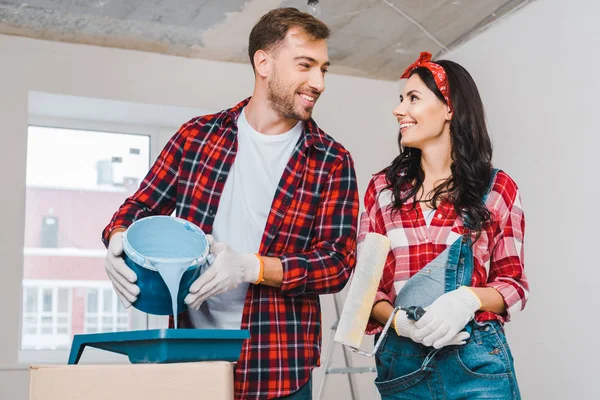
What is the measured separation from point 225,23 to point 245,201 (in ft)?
6.57

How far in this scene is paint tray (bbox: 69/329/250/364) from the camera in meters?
1.22

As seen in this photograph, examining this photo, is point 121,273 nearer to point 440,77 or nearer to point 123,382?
point 123,382

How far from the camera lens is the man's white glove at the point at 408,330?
154 centimetres

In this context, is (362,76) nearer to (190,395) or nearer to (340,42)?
(340,42)

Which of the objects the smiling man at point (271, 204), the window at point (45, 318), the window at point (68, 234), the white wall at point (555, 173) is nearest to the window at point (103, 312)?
the window at point (68, 234)

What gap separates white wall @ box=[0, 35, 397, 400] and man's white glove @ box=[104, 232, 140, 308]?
2159 mm

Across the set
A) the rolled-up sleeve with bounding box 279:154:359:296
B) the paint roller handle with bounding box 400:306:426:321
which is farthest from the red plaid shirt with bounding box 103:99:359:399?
the paint roller handle with bounding box 400:306:426:321

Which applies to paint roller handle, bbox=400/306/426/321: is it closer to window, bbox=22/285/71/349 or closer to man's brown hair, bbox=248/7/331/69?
man's brown hair, bbox=248/7/331/69

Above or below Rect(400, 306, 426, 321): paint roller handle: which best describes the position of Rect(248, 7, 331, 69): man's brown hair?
above

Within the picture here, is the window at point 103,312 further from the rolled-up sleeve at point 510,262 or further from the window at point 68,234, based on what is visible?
the rolled-up sleeve at point 510,262

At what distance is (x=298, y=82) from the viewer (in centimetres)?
200

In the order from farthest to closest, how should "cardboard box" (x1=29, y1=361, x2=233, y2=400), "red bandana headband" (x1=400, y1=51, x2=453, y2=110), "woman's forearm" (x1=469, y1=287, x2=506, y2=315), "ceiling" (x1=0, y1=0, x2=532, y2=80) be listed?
"ceiling" (x1=0, y1=0, x2=532, y2=80) → "red bandana headband" (x1=400, y1=51, x2=453, y2=110) → "woman's forearm" (x1=469, y1=287, x2=506, y2=315) → "cardboard box" (x1=29, y1=361, x2=233, y2=400)

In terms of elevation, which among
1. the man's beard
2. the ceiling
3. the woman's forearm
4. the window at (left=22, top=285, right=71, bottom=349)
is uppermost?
the ceiling

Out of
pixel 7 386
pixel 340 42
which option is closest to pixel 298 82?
pixel 340 42
